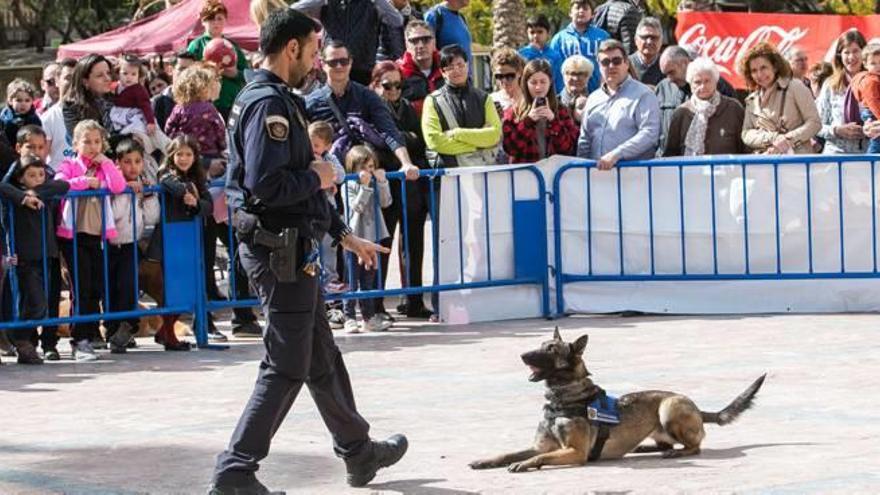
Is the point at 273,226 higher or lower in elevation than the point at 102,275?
higher

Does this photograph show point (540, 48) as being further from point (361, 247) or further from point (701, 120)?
point (361, 247)

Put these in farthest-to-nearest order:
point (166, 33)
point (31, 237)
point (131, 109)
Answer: point (166, 33) → point (131, 109) → point (31, 237)

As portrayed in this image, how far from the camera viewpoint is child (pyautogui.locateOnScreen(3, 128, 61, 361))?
1192cm

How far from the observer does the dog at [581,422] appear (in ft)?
25.9

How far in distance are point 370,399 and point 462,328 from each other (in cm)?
311

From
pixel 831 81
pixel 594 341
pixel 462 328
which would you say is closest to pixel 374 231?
pixel 462 328

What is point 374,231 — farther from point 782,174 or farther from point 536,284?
point 782,174

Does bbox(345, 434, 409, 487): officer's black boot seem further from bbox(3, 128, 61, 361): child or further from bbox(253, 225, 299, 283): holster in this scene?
bbox(3, 128, 61, 361): child

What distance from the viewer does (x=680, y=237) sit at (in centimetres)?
1338

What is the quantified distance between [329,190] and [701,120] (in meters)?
3.21

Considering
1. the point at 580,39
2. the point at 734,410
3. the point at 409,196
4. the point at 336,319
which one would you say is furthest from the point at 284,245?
the point at 580,39

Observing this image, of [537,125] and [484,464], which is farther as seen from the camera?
[537,125]

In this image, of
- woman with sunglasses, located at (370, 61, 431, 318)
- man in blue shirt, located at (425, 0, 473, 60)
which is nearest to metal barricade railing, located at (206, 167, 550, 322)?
woman with sunglasses, located at (370, 61, 431, 318)

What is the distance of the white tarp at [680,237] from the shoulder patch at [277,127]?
606 cm
